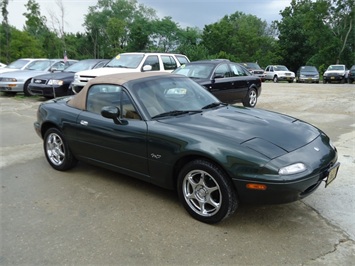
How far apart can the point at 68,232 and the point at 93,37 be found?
6562 centimetres

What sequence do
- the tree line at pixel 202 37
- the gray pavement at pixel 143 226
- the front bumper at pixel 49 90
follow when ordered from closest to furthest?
the gray pavement at pixel 143 226, the front bumper at pixel 49 90, the tree line at pixel 202 37

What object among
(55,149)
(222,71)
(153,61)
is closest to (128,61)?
(153,61)

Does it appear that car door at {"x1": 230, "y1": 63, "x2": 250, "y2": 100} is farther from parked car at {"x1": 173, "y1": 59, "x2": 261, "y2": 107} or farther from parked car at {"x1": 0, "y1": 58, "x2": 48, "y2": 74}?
parked car at {"x1": 0, "y1": 58, "x2": 48, "y2": 74}

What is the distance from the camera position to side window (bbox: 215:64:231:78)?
962 cm

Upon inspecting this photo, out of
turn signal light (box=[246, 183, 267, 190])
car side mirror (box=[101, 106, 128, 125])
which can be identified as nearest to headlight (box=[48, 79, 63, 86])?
car side mirror (box=[101, 106, 128, 125])

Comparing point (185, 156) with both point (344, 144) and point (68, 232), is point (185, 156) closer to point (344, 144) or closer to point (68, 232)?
point (68, 232)

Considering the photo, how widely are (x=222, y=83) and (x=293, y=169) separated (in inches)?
267

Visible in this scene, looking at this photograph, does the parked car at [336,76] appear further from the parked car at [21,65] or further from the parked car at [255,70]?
the parked car at [21,65]

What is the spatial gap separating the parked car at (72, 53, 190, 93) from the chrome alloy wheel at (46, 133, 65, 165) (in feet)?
19.0

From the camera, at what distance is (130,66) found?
11.0 m

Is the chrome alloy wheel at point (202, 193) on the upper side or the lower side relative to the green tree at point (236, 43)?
lower

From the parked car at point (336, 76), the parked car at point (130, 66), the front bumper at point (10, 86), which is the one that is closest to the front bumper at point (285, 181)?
the parked car at point (130, 66)

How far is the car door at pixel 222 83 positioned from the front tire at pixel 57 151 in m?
5.14

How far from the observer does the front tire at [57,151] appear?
15.7 feet
